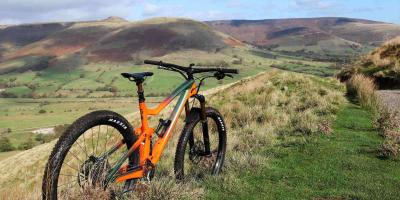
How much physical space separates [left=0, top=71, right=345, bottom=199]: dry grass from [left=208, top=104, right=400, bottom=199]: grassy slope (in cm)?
29

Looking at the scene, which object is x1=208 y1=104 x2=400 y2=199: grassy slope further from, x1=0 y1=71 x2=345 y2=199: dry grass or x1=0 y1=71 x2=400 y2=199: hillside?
x1=0 y1=71 x2=345 y2=199: dry grass

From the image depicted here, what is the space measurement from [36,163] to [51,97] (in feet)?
573

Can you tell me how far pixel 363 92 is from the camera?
57.7ft

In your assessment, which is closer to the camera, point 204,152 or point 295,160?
point 204,152

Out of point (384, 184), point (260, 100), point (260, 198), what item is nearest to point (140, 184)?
point (260, 198)

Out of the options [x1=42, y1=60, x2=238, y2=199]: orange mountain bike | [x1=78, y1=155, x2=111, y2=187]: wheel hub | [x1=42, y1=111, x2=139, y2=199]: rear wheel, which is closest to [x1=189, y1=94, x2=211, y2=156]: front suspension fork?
[x1=42, y1=60, x2=238, y2=199]: orange mountain bike

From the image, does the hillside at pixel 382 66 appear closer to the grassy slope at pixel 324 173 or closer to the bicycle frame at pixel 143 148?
the grassy slope at pixel 324 173

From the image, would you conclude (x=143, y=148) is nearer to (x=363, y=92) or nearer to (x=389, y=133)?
(x=389, y=133)

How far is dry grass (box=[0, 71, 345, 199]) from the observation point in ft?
21.0

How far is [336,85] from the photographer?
2170 cm

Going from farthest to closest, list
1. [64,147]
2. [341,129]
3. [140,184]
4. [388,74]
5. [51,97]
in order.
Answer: [51,97]
[388,74]
[341,129]
[140,184]
[64,147]

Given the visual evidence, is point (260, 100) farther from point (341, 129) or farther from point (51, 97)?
point (51, 97)

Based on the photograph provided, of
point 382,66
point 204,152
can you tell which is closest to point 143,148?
point 204,152

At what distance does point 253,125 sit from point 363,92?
21.1ft
